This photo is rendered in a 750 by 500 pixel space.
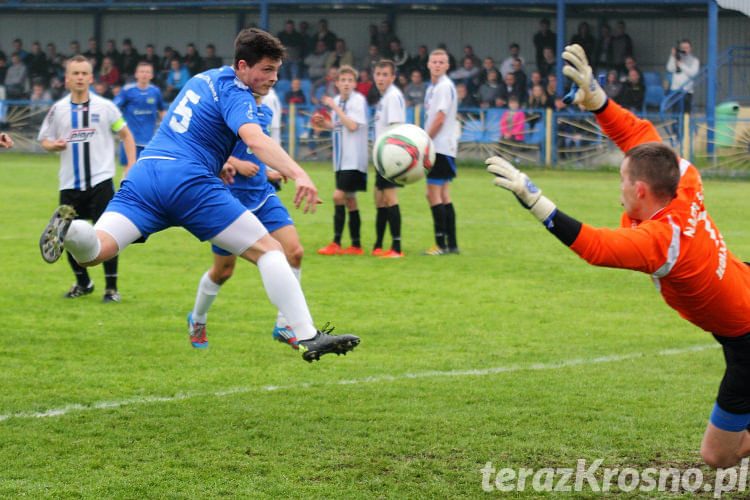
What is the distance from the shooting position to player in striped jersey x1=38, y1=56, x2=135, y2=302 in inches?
356

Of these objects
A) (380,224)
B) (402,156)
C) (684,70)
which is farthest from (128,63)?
(402,156)

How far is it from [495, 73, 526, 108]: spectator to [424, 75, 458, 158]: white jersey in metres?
13.1

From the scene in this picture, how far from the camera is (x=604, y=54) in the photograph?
26156mm

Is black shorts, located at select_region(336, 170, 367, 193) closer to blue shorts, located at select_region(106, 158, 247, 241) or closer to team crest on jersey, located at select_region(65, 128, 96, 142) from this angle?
team crest on jersey, located at select_region(65, 128, 96, 142)

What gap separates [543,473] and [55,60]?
31.1 metres

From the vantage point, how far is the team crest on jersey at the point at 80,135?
910 cm

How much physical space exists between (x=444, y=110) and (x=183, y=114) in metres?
6.41

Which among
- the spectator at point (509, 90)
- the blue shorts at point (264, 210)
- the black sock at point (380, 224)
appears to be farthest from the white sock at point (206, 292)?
the spectator at point (509, 90)

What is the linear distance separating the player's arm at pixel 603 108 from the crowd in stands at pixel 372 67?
63.5ft

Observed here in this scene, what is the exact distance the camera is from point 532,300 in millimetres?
9039

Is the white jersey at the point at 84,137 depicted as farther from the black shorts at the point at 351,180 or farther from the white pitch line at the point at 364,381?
the white pitch line at the point at 364,381

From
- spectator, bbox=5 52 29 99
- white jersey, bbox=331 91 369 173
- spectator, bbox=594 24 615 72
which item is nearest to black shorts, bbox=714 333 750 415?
white jersey, bbox=331 91 369 173

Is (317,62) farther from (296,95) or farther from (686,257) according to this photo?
(686,257)

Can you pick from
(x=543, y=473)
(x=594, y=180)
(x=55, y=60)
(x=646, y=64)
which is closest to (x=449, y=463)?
(x=543, y=473)
